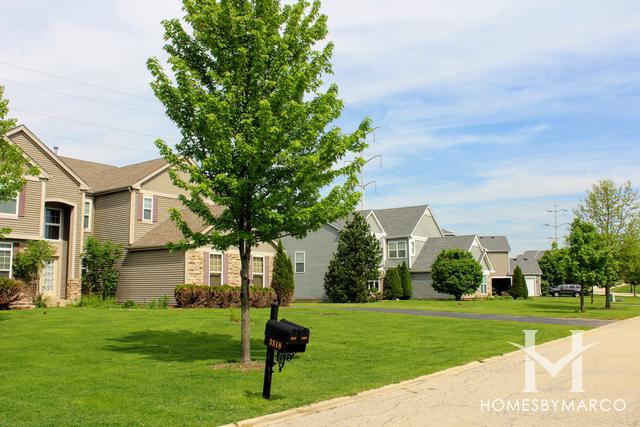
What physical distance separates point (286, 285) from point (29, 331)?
1753 centimetres

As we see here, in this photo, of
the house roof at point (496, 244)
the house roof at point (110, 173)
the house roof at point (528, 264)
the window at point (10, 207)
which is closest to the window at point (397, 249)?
the house roof at point (496, 244)

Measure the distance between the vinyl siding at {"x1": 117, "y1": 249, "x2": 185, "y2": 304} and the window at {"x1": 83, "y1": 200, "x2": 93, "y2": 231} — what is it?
12.1 feet

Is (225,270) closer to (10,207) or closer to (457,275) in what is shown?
(10,207)

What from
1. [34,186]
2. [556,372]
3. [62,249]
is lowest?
[556,372]

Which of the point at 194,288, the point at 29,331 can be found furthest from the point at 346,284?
the point at 29,331

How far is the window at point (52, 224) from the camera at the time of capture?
97.6 feet

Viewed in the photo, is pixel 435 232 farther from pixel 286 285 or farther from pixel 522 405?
pixel 522 405

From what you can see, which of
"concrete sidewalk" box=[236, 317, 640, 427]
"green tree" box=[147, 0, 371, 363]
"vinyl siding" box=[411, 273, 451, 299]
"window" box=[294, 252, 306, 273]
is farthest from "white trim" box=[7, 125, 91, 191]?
"vinyl siding" box=[411, 273, 451, 299]

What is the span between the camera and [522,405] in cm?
845

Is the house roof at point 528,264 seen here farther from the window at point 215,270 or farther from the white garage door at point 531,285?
the window at point 215,270

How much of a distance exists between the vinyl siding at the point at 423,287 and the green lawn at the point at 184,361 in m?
27.4

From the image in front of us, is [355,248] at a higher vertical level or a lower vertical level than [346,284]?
higher

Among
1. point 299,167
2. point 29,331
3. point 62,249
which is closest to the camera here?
point 299,167

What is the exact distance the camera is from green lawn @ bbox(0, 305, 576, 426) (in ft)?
27.0
